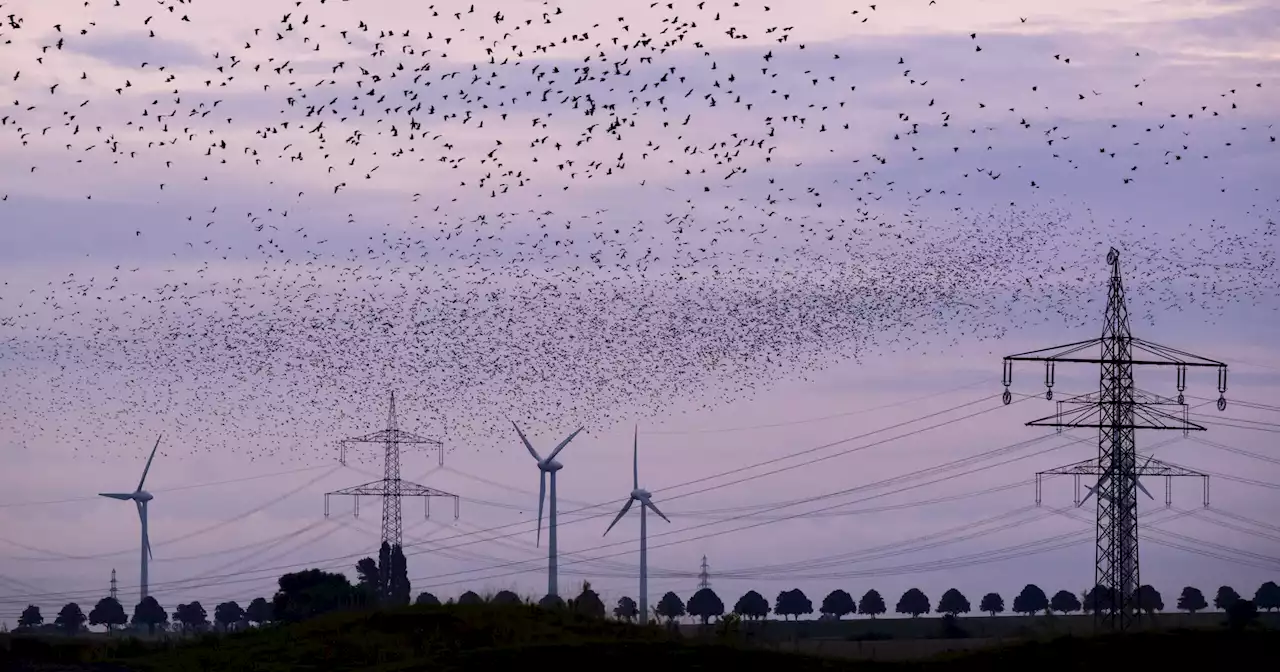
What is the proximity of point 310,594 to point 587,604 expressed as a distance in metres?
67.3

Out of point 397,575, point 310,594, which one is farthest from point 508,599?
point 397,575

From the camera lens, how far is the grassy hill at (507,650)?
6350cm

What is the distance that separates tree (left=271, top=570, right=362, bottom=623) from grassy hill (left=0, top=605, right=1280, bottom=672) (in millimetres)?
54257

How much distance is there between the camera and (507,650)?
212ft

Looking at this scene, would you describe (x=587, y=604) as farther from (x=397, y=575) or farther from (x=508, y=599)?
(x=397, y=575)

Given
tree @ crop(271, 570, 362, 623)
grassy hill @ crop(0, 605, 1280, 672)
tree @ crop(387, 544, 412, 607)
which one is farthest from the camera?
tree @ crop(387, 544, 412, 607)

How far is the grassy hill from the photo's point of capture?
6350 cm

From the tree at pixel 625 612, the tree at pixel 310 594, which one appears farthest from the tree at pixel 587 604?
the tree at pixel 310 594

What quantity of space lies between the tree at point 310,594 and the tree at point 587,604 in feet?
182

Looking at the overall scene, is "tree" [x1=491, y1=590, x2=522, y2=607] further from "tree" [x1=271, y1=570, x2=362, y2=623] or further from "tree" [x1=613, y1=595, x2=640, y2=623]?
"tree" [x1=271, y1=570, x2=362, y2=623]

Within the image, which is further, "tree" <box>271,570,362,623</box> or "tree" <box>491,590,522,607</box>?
"tree" <box>271,570,362,623</box>

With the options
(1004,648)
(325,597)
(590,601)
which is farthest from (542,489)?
(1004,648)

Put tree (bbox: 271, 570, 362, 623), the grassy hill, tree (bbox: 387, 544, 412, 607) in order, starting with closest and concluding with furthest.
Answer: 1. the grassy hill
2. tree (bbox: 271, 570, 362, 623)
3. tree (bbox: 387, 544, 412, 607)

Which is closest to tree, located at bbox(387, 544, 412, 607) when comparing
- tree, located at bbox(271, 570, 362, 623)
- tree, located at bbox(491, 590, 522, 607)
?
tree, located at bbox(271, 570, 362, 623)
